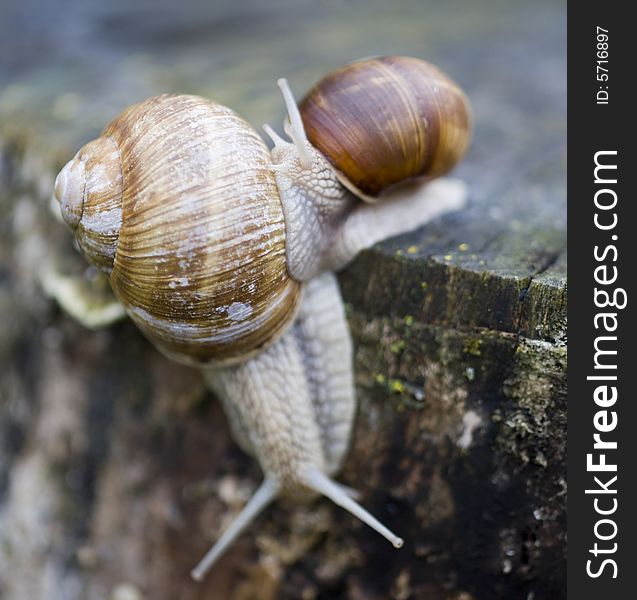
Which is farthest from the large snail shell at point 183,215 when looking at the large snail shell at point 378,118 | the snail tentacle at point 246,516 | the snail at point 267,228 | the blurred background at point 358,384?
the snail tentacle at point 246,516

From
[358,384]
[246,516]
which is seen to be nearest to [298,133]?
[358,384]

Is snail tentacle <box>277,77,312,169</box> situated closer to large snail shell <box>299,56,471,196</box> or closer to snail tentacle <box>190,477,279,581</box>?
large snail shell <box>299,56,471,196</box>

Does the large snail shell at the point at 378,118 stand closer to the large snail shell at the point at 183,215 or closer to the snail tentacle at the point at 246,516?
Result: the large snail shell at the point at 183,215

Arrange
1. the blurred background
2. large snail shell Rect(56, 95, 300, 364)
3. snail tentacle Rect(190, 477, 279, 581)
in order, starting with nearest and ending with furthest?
large snail shell Rect(56, 95, 300, 364) < the blurred background < snail tentacle Rect(190, 477, 279, 581)

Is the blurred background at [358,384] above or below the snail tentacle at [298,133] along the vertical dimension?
below

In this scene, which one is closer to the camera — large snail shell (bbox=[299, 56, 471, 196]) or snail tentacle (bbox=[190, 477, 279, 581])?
large snail shell (bbox=[299, 56, 471, 196])

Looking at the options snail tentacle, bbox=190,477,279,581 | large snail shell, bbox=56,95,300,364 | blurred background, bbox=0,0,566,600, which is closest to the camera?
large snail shell, bbox=56,95,300,364

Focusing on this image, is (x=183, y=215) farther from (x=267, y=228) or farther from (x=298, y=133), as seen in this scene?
(x=298, y=133)

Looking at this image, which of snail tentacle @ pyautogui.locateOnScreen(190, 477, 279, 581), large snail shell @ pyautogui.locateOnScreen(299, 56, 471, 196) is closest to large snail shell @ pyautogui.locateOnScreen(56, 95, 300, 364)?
large snail shell @ pyautogui.locateOnScreen(299, 56, 471, 196)
